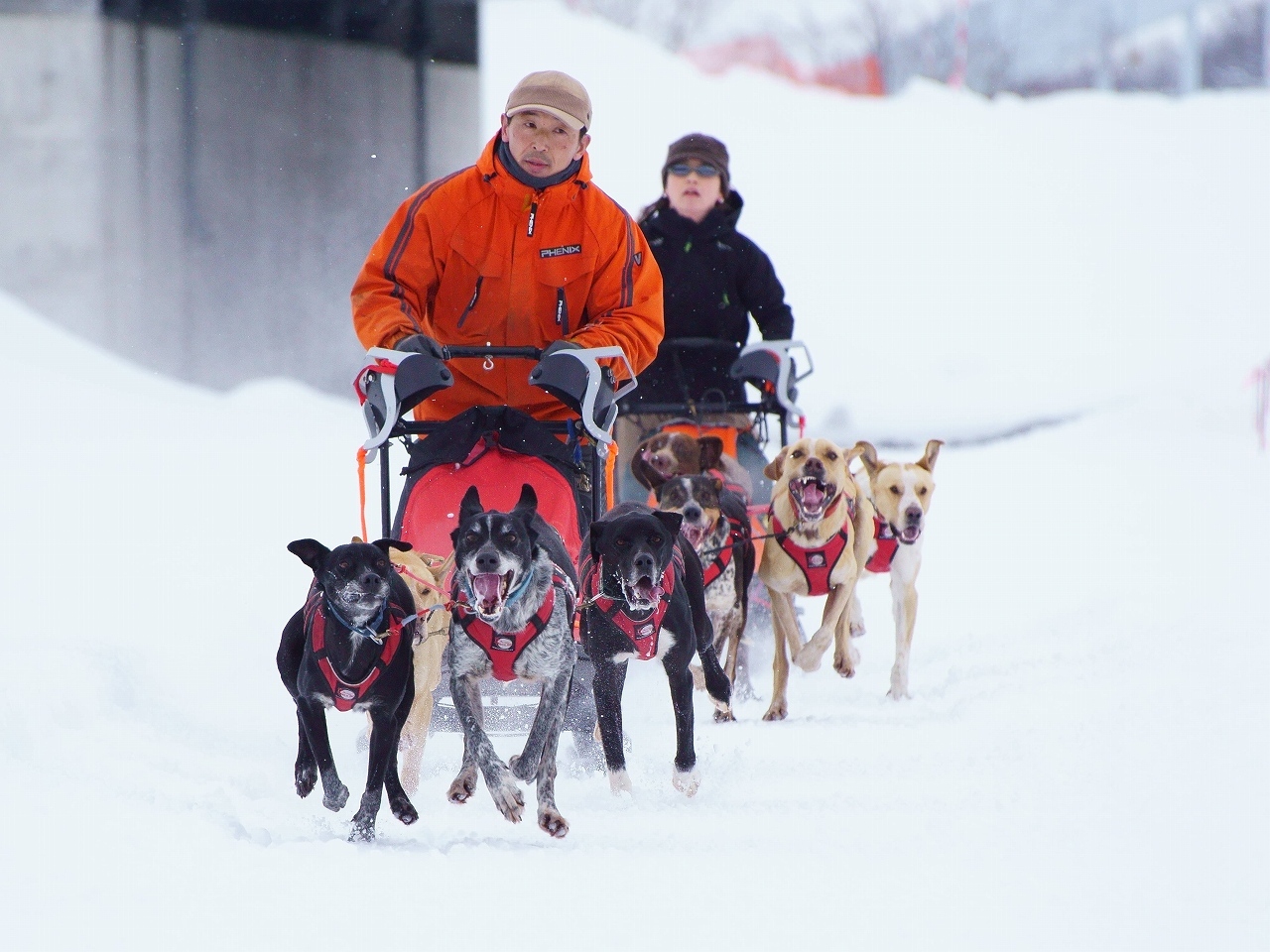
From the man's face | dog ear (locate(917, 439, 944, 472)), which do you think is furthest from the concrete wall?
the man's face

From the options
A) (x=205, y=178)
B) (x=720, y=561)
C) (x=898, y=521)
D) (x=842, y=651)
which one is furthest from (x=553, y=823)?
(x=205, y=178)

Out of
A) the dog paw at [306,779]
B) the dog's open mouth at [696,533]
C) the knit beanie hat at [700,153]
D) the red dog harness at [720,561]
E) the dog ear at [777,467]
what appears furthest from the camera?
the knit beanie hat at [700,153]

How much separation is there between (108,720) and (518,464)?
131 centimetres

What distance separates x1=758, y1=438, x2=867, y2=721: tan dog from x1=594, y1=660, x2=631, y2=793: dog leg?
1324 millimetres

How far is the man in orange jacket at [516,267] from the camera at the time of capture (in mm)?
3559

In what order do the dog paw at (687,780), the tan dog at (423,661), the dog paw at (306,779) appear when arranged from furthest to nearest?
1. the tan dog at (423,661)
2. the dog paw at (687,780)
3. the dog paw at (306,779)

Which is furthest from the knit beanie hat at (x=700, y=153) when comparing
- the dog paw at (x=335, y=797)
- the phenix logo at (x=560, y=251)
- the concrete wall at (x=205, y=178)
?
the concrete wall at (x=205, y=178)

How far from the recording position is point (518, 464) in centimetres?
357

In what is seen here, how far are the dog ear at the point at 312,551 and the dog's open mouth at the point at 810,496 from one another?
6.36 feet

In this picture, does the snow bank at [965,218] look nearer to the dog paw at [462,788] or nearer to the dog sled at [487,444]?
the dog sled at [487,444]

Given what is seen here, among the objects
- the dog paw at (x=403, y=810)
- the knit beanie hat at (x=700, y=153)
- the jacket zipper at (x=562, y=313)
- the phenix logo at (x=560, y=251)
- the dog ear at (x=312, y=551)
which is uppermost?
the knit beanie hat at (x=700, y=153)

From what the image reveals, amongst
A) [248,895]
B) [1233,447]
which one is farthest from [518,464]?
[1233,447]

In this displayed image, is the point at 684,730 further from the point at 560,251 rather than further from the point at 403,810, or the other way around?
the point at 560,251

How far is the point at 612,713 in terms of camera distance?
323 centimetres
